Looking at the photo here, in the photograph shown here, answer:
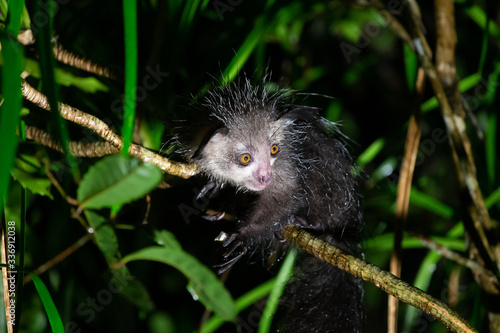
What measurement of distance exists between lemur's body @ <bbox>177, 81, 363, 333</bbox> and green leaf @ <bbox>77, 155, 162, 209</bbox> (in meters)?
0.64

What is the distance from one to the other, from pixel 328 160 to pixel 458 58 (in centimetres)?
163

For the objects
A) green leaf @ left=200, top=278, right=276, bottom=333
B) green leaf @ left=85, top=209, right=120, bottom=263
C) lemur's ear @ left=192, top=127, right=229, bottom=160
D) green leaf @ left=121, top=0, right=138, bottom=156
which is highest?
green leaf @ left=121, top=0, right=138, bottom=156

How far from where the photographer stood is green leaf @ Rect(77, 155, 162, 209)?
833 millimetres

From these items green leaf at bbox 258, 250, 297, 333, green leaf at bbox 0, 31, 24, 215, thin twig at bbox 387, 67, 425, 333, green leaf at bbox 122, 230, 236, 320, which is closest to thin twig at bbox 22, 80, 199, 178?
green leaf at bbox 122, 230, 236, 320

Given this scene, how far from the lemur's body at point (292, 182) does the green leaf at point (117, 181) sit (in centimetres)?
64

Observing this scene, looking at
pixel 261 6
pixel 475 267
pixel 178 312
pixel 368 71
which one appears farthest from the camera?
pixel 368 71

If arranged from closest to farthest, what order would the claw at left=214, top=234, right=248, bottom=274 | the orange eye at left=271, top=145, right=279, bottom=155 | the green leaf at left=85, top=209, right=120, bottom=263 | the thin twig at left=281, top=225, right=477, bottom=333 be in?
the thin twig at left=281, top=225, right=477, bottom=333, the green leaf at left=85, top=209, right=120, bottom=263, the claw at left=214, top=234, right=248, bottom=274, the orange eye at left=271, top=145, right=279, bottom=155

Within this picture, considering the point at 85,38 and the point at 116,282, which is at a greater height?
the point at 85,38

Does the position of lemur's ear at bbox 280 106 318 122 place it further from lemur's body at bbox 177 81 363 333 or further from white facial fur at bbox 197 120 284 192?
white facial fur at bbox 197 120 284 192

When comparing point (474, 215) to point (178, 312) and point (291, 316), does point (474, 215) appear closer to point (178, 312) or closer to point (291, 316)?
point (291, 316)

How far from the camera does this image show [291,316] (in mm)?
1637

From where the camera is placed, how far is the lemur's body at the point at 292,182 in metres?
1.57

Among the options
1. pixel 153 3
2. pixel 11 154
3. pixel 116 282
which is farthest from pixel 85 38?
pixel 11 154

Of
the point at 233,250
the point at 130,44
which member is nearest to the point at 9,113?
the point at 130,44
